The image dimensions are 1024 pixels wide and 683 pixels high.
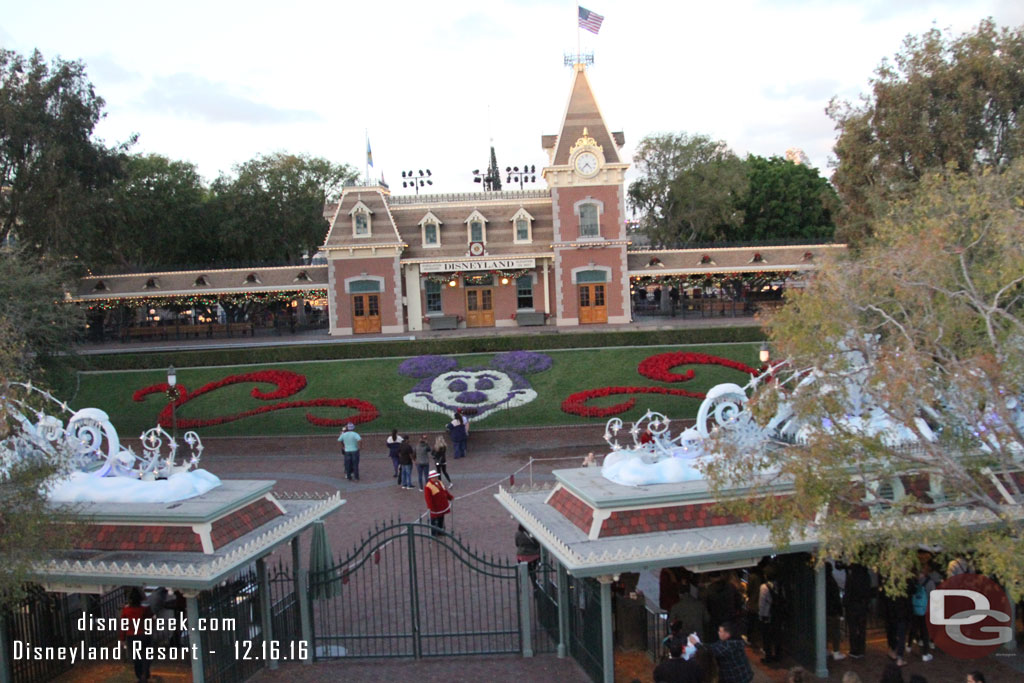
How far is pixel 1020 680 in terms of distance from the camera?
35.3ft

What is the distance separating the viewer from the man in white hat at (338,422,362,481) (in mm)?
21734

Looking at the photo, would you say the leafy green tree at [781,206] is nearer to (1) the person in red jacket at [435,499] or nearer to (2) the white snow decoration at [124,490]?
(1) the person in red jacket at [435,499]

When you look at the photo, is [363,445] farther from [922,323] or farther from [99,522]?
[922,323]

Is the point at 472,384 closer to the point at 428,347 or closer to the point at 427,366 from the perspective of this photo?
the point at 427,366

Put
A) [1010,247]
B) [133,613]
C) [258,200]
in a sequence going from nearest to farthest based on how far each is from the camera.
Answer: [1010,247] < [133,613] < [258,200]

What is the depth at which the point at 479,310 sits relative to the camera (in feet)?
139

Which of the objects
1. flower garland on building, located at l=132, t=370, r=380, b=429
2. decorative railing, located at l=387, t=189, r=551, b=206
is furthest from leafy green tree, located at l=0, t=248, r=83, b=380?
decorative railing, located at l=387, t=189, r=551, b=206

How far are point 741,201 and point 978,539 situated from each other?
55351 mm

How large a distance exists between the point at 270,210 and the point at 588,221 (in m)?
24.5

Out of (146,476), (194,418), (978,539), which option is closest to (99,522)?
(146,476)

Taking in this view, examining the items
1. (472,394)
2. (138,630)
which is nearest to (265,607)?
(138,630)

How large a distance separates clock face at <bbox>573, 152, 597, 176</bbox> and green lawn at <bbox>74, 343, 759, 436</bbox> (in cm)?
1210

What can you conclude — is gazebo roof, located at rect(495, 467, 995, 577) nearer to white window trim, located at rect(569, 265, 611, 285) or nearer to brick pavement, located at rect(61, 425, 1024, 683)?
brick pavement, located at rect(61, 425, 1024, 683)

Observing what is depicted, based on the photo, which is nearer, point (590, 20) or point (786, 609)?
point (786, 609)
